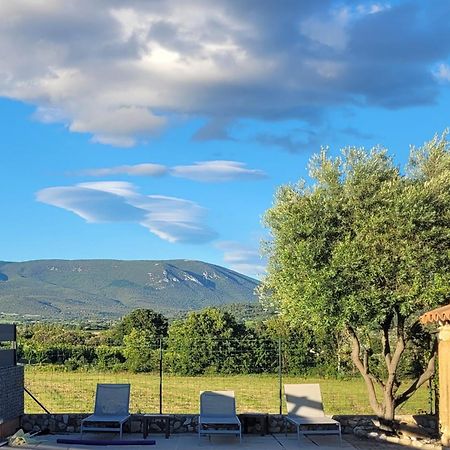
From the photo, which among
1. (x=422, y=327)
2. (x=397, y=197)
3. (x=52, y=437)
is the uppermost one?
(x=397, y=197)

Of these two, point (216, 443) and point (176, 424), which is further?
point (176, 424)

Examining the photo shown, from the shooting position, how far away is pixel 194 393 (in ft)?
66.5

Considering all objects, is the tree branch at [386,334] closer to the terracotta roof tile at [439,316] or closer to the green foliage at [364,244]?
the green foliage at [364,244]

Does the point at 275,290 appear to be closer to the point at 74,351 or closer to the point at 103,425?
the point at 103,425

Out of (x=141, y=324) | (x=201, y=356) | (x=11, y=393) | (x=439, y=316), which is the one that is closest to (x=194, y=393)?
(x=201, y=356)

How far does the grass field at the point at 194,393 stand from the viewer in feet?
59.8

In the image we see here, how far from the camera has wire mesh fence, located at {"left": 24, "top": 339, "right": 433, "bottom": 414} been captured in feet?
60.3

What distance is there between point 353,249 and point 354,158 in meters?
2.08

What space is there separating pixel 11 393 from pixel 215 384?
888cm

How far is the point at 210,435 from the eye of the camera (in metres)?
12.2

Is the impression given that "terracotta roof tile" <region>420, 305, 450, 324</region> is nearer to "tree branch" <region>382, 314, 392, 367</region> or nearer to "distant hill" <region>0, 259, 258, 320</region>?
"tree branch" <region>382, 314, 392, 367</region>

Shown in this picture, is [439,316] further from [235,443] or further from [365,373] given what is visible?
[235,443]

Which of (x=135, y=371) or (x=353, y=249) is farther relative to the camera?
(x=135, y=371)

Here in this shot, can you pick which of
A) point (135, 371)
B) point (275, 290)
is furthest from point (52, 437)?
point (135, 371)
